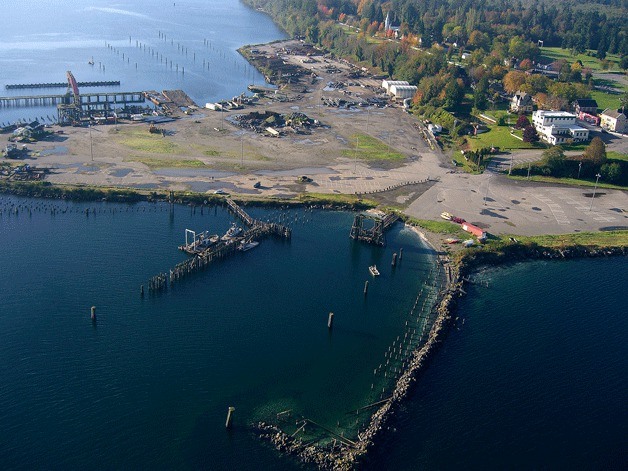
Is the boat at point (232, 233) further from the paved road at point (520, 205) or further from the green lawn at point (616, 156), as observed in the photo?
the green lawn at point (616, 156)

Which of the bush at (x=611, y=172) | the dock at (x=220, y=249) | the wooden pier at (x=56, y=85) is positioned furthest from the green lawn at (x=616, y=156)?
the wooden pier at (x=56, y=85)

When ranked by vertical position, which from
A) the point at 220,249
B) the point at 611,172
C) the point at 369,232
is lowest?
the point at 220,249

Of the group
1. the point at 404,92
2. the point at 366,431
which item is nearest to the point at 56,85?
the point at 404,92

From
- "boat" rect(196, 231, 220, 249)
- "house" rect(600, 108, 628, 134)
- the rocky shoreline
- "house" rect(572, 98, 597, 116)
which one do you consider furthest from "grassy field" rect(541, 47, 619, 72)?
"boat" rect(196, 231, 220, 249)

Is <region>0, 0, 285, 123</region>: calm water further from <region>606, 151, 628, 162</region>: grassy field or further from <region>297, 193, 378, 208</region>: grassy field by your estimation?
<region>606, 151, 628, 162</region>: grassy field

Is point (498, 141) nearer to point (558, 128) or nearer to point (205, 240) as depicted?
point (558, 128)
